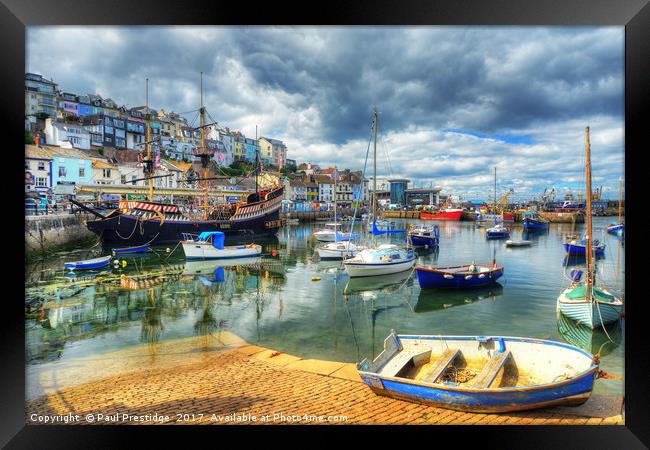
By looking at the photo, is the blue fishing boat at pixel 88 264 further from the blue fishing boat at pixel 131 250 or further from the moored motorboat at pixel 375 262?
the moored motorboat at pixel 375 262

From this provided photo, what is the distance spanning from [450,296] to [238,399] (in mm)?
7034

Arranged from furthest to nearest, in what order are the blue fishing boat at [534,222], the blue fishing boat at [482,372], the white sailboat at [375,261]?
the blue fishing boat at [534,222]
the white sailboat at [375,261]
the blue fishing boat at [482,372]

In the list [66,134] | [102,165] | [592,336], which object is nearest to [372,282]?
[592,336]

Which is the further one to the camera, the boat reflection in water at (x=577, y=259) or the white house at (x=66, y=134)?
the boat reflection in water at (x=577, y=259)

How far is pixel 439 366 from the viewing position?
4.00 meters

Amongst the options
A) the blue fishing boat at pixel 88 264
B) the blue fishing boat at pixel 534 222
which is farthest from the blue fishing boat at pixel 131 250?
the blue fishing boat at pixel 534 222

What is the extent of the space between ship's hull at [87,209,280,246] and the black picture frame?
1278 centimetres

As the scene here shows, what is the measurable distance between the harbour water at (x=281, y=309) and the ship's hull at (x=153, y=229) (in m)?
2.03

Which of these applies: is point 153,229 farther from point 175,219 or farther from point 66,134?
point 66,134

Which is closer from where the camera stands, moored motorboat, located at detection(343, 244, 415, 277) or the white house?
the white house

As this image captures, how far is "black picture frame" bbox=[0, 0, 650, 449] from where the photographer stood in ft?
10.9

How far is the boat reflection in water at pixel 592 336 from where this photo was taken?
5.81 meters

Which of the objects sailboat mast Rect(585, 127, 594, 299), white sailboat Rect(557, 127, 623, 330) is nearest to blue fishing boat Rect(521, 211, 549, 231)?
white sailboat Rect(557, 127, 623, 330)

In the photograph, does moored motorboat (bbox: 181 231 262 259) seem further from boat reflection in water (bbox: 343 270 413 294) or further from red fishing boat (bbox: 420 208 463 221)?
red fishing boat (bbox: 420 208 463 221)
